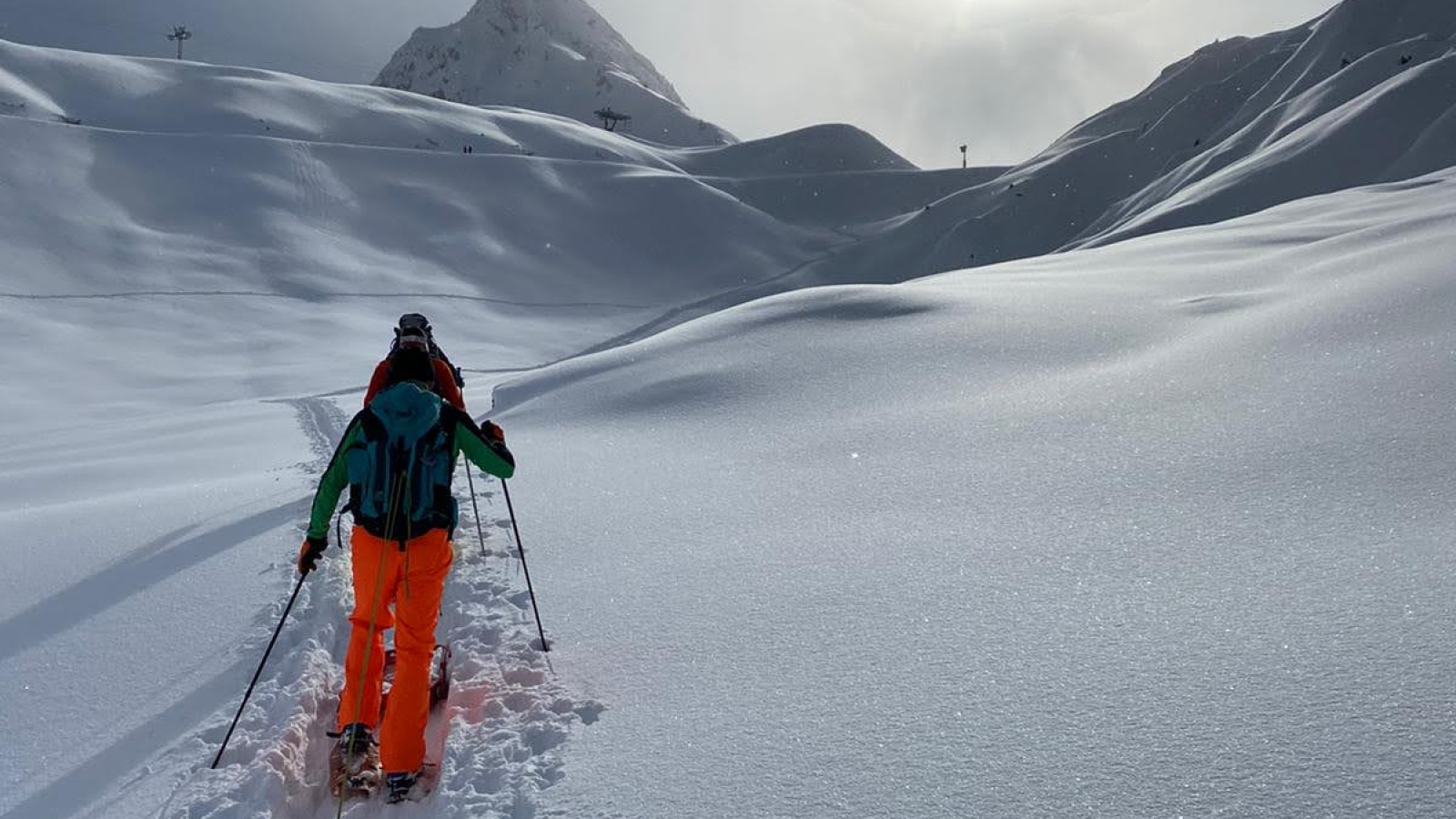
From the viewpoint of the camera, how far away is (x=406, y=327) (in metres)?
4.57

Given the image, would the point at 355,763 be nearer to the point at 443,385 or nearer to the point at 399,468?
the point at 399,468

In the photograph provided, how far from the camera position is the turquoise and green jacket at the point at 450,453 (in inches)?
152

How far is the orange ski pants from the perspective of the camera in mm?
3773

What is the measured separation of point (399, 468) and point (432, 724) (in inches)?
52.5

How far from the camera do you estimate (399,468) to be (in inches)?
150

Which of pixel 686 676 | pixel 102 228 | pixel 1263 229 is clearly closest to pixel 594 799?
pixel 686 676

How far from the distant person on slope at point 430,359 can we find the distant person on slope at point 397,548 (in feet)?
0.98

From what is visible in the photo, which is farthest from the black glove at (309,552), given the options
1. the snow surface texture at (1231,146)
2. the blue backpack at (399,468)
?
the snow surface texture at (1231,146)

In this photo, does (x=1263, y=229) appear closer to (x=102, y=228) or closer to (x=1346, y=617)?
(x=1346, y=617)

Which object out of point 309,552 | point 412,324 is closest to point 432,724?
point 309,552

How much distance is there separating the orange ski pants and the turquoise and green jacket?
0.15m

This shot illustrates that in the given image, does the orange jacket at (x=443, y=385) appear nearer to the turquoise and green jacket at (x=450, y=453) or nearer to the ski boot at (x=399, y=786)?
the turquoise and green jacket at (x=450, y=453)

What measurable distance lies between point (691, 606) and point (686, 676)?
75cm

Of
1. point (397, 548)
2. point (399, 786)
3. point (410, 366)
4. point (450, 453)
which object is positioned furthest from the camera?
point (410, 366)
